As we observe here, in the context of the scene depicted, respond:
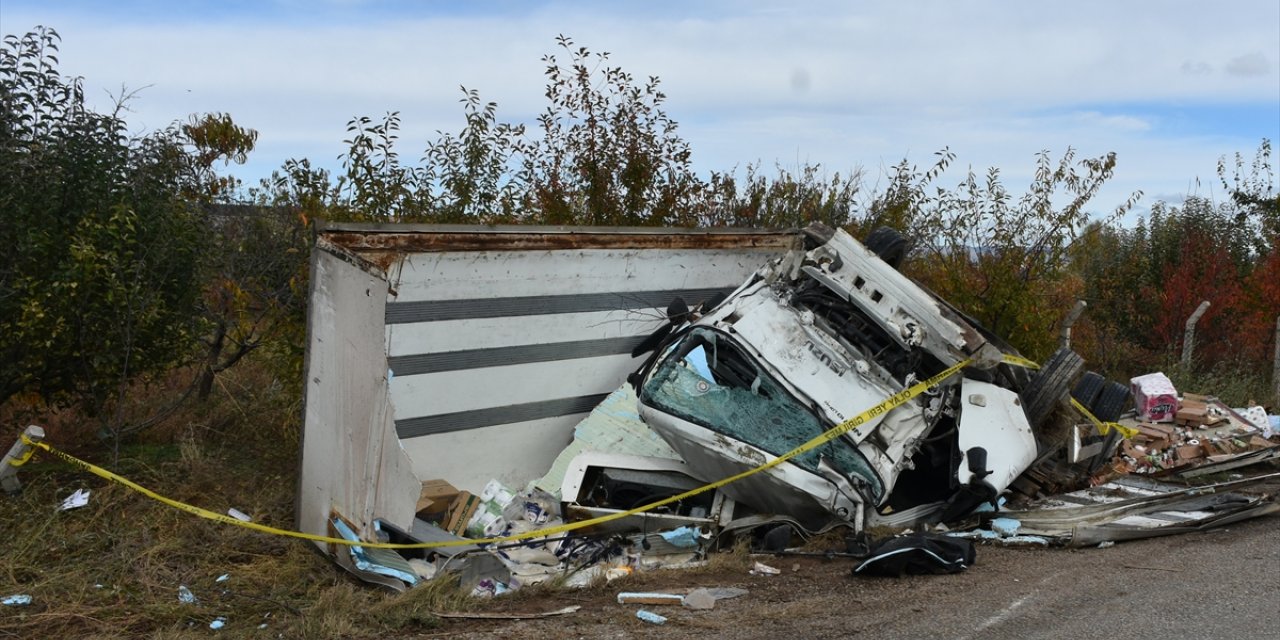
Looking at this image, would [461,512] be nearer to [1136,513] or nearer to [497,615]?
[497,615]

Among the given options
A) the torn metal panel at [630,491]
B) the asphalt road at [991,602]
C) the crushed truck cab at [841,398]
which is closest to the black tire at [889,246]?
the crushed truck cab at [841,398]

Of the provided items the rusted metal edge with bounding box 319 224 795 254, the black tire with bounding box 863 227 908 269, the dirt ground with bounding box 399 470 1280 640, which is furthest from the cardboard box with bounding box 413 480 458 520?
the black tire with bounding box 863 227 908 269

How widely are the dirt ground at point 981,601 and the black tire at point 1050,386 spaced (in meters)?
1.24

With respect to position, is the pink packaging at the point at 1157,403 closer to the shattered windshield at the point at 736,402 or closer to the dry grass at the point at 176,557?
the shattered windshield at the point at 736,402

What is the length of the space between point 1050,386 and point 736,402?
2506 millimetres

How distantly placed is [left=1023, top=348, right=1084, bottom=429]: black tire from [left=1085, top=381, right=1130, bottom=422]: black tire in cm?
146

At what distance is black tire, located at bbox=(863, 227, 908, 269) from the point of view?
8.55 metres

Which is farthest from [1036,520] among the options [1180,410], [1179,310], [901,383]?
[1179,310]

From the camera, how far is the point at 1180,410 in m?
10.5

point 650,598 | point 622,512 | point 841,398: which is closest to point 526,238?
point 622,512

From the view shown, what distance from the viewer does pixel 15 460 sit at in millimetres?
6520

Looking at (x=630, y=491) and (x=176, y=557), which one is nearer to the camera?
(x=176, y=557)

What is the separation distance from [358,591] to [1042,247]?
8309 mm

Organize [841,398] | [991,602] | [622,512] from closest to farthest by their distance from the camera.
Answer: [991,602] → [622,512] → [841,398]
